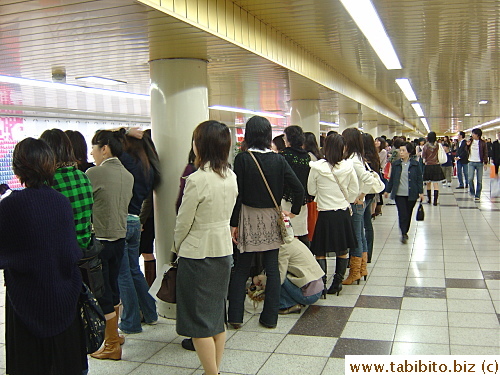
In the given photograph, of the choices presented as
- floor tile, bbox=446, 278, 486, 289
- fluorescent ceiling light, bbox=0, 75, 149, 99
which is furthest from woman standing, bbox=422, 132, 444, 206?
floor tile, bbox=446, 278, 486, 289

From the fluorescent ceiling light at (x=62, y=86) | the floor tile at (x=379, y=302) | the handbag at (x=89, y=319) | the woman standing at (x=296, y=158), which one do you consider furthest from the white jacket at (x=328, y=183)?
the fluorescent ceiling light at (x=62, y=86)

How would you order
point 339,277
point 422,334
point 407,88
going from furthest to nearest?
point 407,88 → point 339,277 → point 422,334

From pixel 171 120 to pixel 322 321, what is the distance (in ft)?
7.61

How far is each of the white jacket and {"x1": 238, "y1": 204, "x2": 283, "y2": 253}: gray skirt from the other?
1047 millimetres

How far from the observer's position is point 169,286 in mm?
3826

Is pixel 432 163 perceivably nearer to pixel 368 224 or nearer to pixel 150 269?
pixel 368 224

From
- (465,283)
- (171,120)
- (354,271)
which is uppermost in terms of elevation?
(171,120)

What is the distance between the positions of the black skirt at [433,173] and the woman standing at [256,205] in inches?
338

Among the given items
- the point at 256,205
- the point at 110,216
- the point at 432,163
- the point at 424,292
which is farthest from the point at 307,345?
the point at 432,163

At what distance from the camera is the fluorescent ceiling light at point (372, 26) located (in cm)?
476

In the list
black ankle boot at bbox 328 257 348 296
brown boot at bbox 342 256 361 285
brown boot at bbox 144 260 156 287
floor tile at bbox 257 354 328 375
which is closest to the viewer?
floor tile at bbox 257 354 328 375

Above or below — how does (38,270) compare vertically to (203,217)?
below

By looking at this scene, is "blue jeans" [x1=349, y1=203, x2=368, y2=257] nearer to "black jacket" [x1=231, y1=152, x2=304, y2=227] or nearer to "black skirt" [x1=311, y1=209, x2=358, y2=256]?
"black skirt" [x1=311, y1=209, x2=358, y2=256]

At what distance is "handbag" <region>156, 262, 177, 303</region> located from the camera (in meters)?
3.81
